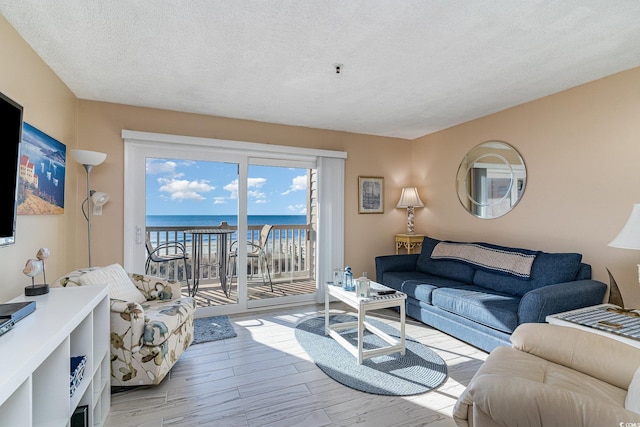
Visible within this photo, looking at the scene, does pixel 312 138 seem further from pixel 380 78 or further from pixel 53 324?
pixel 53 324

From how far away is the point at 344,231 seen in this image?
439 centimetres

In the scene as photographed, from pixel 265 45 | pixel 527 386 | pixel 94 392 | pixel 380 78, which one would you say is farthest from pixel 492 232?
pixel 94 392

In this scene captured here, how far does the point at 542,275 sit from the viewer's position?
276 cm

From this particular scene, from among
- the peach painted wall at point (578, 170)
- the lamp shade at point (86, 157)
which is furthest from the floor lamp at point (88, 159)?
the peach painted wall at point (578, 170)

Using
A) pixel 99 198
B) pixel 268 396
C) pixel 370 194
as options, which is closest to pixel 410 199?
pixel 370 194

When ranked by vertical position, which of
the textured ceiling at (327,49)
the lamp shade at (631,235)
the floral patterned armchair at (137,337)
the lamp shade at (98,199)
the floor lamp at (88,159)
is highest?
the textured ceiling at (327,49)

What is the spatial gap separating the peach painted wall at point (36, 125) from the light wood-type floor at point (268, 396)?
1135 mm

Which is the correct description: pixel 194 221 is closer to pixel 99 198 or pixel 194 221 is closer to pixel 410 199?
pixel 99 198

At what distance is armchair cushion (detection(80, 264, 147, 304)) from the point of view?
2.23 m

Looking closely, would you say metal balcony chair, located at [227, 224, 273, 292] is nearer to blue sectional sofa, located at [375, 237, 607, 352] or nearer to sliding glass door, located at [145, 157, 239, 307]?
sliding glass door, located at [145, 157, 239, 307]

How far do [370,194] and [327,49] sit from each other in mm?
2607

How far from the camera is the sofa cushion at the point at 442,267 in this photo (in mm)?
3430

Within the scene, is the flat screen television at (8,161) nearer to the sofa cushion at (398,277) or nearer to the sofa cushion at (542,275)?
the sofa cushion at (398,277)

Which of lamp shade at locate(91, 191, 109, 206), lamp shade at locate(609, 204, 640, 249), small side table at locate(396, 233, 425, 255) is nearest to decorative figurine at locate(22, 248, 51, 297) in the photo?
lamp shade at locate(91, 191, 109, 206)
